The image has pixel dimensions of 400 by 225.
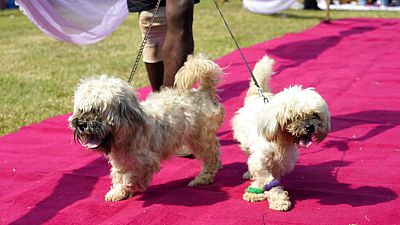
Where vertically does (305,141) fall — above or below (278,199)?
above

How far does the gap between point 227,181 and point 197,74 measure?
717mm

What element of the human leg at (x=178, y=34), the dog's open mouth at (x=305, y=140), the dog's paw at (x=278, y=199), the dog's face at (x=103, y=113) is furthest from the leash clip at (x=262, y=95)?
the dog's face at (x=103, y=113)

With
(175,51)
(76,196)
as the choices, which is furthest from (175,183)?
(175,51)

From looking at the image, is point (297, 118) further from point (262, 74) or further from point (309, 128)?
point (262, 74)

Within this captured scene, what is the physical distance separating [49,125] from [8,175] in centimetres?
130

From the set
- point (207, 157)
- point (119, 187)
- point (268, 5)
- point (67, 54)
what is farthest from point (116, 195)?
point (268, 5)

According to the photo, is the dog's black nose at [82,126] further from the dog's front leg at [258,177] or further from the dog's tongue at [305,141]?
the dog's tongue at [305,141]

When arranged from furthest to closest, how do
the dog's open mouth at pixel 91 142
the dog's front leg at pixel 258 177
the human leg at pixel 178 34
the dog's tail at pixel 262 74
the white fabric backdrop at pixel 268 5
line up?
the white fabric backdrop at pixel 268 5
the human leg at pixel 178 34
the dog's tail at pixel 262 74
the dog's front leg at pixel 258 177
the dog's open mouth at pixel 91 142

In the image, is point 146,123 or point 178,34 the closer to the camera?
point 146,123

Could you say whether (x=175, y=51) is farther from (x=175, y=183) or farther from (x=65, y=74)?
(x=65, y=74)

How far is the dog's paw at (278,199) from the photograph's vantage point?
315 centimetres

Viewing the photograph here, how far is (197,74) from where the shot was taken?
11.9 ft

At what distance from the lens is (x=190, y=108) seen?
3637 mm

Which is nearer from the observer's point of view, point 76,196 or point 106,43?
point 76,196
